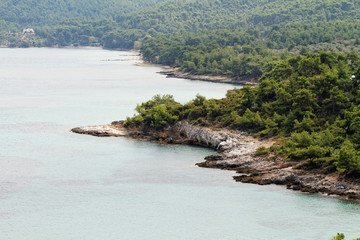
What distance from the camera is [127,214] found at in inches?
1806

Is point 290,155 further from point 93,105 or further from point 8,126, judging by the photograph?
point 93,105

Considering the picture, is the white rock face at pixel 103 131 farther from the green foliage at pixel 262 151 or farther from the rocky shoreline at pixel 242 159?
the green foliage at pixel 262 151

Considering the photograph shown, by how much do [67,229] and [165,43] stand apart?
158 m

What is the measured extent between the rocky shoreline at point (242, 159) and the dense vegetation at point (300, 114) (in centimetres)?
99

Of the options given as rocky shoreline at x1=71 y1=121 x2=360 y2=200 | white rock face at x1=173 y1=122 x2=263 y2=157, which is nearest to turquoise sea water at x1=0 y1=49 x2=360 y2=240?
rocky shoreline at x1=71 y1=121 x2=360 y2=200

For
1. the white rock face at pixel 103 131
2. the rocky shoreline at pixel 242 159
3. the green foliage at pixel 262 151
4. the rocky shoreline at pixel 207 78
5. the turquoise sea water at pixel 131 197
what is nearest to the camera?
the turquoise sea water at pixel 131 197

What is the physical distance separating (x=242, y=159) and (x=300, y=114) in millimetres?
9421

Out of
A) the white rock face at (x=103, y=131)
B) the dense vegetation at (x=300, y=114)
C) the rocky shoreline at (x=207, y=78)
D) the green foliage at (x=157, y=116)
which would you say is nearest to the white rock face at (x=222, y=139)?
the dense vegetation at (x=300, y=114)

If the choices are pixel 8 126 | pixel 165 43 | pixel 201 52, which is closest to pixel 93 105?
pixel 8 126

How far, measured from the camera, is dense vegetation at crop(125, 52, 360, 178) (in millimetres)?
51875

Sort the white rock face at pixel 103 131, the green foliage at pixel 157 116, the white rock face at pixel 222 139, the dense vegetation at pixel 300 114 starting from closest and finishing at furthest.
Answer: the dense vegetation at pixel 300 114
the white rock face at pixel 222 139
the green foliage at pixel 157 116
the white rock face at pixel 103 131

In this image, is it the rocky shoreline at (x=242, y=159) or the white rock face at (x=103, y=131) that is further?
the white rock face at (x=103, y=131)

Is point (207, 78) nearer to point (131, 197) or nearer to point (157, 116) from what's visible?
point (157, 116)

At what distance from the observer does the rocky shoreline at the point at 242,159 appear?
159 feet
